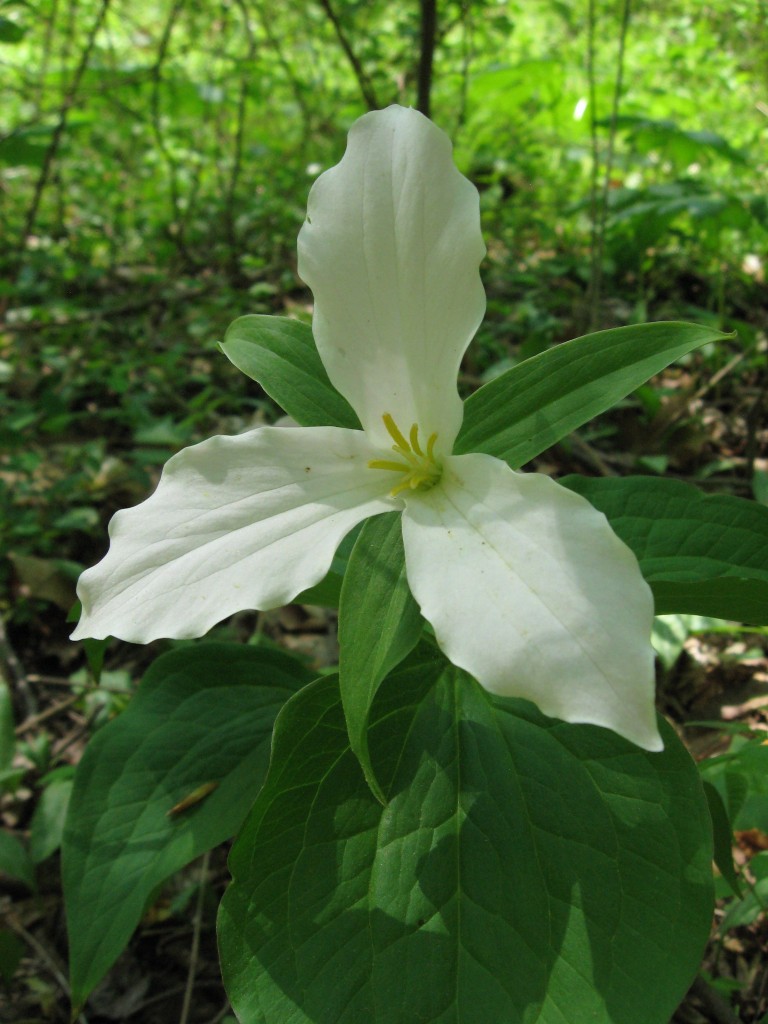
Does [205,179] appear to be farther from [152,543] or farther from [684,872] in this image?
[684,872]

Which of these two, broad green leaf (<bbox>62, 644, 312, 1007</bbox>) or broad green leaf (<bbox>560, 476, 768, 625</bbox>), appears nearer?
broad green leaf (<bbox>560, 476, 768, 625</bbox>)

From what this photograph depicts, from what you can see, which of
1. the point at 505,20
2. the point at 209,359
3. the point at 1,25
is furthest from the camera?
the point at 209,359

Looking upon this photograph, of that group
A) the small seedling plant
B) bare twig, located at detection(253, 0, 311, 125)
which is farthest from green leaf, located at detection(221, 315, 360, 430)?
bare twig, located at detection(253, 0, 311, 125)

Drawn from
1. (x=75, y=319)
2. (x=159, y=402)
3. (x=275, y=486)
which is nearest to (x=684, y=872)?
(x=275, y=486)

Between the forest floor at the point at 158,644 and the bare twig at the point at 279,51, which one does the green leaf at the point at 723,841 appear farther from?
the bare twig at the point at 279,51

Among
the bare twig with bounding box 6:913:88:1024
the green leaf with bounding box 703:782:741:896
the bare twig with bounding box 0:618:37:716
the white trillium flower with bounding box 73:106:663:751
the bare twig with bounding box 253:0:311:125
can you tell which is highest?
the bare twig with bounding box 253:0:311:125

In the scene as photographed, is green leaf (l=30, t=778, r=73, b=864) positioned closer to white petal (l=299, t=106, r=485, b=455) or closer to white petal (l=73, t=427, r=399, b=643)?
white petal (l=73, t=427, r=399, b=643)

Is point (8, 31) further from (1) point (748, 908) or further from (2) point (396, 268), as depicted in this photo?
(1) point (748, 908)
